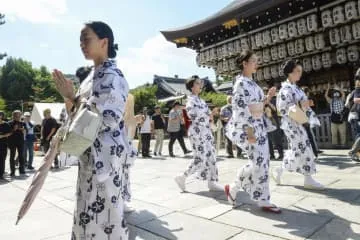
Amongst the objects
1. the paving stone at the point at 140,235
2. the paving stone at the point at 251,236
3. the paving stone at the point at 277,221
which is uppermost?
the paving stone at the point at 277,221

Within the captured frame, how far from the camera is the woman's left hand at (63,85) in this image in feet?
6.35

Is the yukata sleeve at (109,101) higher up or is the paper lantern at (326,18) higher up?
the paper lantern at (326,18)

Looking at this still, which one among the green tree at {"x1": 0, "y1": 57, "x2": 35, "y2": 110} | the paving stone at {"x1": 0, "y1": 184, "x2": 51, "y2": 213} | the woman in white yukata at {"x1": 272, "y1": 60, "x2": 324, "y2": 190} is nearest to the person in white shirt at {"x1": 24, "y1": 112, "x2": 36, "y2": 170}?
the paving stone at {"x1": 0, "y1": 184, "x2": 51, "y2": 213}

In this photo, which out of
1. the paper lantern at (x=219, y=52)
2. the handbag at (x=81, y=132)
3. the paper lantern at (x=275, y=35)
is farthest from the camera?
the paper lantern at (x=219, y=52)

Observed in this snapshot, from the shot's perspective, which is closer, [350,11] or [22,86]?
[350,11]

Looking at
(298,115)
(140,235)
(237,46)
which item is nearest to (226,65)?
(237,46)

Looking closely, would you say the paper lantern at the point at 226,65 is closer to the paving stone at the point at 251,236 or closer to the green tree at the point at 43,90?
the paving stone at the point at 251,236

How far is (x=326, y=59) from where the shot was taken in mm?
11039

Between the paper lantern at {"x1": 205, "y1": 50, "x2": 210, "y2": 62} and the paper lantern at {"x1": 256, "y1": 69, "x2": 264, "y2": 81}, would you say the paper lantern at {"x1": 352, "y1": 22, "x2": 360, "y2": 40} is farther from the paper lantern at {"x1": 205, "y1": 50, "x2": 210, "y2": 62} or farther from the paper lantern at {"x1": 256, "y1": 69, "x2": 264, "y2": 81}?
the paper lantern at {"x1": 205, "y1": 50, "x2": 210, "y2": 62}

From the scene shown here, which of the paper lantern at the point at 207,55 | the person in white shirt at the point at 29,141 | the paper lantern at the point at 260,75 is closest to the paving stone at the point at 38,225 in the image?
the person in white shirt at the point at 29,141

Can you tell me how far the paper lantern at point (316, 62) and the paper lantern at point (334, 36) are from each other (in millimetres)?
954

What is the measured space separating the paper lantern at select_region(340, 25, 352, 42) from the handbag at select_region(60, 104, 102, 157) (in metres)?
10.2

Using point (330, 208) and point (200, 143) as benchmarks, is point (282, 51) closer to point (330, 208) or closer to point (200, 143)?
point (200, 143)

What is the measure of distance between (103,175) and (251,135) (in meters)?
2.15
